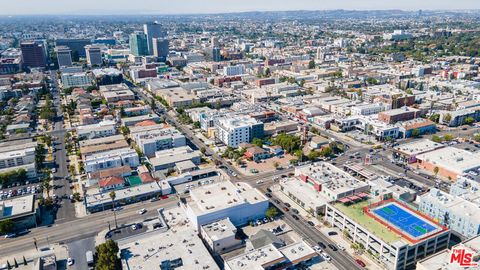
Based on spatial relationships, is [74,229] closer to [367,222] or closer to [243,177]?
[243,177]

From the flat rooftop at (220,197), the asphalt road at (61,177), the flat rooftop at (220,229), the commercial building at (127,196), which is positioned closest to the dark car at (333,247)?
the flat rooftop at (220,197)

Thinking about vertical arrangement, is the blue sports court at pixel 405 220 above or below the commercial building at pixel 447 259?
above

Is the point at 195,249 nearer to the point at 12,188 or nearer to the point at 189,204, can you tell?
the point at 189,204

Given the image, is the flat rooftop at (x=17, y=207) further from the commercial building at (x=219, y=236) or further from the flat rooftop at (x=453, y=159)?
the flat rooftop at (x=453, y=159)

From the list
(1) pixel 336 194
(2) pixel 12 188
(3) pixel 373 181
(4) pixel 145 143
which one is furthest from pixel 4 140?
(3) pixel 373 181

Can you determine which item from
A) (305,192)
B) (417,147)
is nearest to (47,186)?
(305,192)

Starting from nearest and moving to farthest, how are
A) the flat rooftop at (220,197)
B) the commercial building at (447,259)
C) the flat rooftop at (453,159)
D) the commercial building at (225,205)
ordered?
the commercial building at (447,259), the commercial building at (225,205), the flat rooftop at (220,197), the flat rooftop at (453,159)
